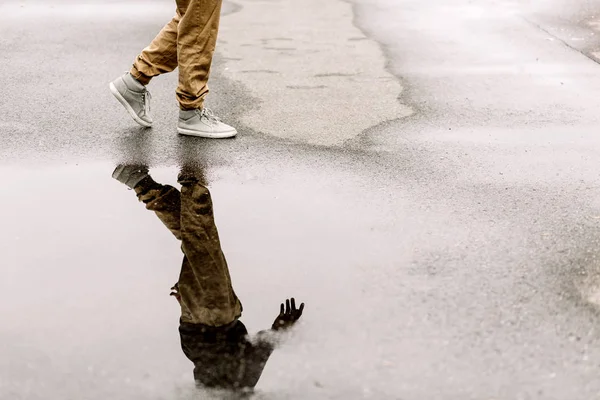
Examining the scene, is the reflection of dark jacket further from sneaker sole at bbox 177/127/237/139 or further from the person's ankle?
the person's ankle


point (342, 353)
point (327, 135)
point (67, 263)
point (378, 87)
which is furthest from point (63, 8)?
point (342, 353)

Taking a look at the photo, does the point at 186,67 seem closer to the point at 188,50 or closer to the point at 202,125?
the point at 188,50

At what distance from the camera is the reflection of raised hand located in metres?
5.33

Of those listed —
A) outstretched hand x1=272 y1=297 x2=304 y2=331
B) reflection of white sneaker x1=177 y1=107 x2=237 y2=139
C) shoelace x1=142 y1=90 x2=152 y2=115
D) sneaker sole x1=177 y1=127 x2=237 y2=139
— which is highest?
outstretched hand x1=272 y1=297 x2=304 y2=331

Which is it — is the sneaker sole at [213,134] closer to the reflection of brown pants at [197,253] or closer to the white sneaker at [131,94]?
the white sneaker at [131,94]

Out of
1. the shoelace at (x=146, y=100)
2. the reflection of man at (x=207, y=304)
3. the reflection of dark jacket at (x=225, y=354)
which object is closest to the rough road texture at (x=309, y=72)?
the shoelace at (x=146, y=100)

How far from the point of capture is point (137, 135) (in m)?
6.21

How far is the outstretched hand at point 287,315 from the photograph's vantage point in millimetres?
3668

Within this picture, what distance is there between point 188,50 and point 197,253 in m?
2.04

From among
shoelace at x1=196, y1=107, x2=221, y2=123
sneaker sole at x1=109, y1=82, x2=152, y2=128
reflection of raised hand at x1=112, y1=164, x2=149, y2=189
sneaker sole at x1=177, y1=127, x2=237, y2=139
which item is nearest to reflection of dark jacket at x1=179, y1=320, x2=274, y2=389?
reflection of raised hand at x1=112, y1=164, x2=149, y2=189

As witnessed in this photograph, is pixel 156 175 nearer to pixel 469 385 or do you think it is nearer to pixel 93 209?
pixel 93 209

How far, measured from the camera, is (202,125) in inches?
243

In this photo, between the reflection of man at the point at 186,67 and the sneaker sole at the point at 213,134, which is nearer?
the reflection of man at the point at 186,67

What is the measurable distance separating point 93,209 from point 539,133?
10.2 feet
